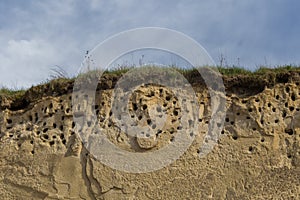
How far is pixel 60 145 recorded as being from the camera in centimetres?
767

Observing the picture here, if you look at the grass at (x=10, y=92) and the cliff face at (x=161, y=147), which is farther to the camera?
the grass at (x=10, y=92)

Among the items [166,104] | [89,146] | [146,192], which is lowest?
[146,192]

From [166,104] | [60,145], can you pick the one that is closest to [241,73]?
[166,104]

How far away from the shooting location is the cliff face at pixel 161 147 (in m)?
7.29

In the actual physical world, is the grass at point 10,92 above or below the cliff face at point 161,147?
above

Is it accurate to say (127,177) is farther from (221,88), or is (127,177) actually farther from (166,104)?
(221,88)

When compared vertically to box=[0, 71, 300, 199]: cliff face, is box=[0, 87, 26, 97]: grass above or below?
above

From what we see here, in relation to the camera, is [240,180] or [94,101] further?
[94,101]

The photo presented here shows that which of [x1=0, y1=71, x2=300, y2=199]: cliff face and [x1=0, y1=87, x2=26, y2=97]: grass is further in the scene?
[x1=0, y1=87, x2=26, y2=97]: grass

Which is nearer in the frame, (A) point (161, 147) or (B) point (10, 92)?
(A) point (161, 147)

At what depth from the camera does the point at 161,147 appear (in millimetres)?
7469

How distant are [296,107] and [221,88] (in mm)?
917

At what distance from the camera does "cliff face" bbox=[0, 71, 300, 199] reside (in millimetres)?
7293

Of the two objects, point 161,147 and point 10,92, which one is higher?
point 10,92
